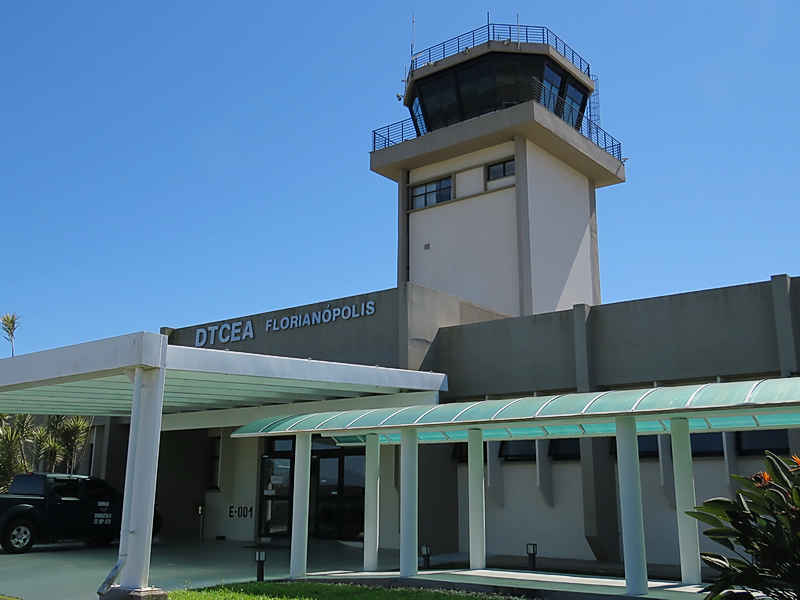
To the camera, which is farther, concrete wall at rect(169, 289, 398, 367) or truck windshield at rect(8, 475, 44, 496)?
concrete wall at rect(169, 289, 398, 367)

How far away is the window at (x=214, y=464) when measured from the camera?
21.9 meters

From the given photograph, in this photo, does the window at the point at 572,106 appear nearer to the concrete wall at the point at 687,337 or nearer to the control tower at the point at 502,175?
Answer: the control tower at the point at 502,175

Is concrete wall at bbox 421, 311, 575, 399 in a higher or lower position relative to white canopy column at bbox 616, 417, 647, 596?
higher

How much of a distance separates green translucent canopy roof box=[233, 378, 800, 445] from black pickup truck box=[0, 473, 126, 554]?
23.0 ft

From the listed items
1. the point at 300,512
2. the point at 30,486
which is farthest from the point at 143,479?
the point at 30,486

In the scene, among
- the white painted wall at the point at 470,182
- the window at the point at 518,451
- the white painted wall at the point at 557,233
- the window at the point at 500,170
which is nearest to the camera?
the window at the point at 518,451

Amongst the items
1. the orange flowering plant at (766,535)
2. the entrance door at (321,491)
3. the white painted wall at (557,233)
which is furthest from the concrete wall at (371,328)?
the orange flowering plant at (766,535)

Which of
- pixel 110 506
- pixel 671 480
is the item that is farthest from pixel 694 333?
pixel 110 506

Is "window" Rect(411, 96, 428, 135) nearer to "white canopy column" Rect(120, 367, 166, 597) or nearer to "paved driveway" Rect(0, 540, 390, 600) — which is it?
"paved driveway" Rect(0, 540, 390, 600)

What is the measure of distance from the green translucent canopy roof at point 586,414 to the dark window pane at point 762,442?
10.3 ft

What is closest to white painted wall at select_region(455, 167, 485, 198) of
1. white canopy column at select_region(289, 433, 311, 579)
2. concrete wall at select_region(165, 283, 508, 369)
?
concrete wall at select_region(165, 283, 508, 369)

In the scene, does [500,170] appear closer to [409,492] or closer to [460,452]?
[460,452]

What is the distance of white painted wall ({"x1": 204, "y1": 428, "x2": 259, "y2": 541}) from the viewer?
2066cm

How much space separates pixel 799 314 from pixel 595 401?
568 cm
